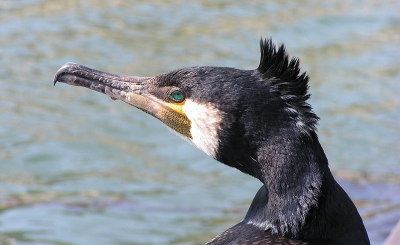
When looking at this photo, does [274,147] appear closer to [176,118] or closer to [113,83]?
[176,118]

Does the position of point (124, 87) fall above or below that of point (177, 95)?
above

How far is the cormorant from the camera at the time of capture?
144 inches

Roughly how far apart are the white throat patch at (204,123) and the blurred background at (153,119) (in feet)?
11.3

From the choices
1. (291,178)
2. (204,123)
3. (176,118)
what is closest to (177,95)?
(176,118)

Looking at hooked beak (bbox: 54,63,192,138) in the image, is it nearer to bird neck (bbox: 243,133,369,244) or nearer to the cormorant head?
the cormorant head

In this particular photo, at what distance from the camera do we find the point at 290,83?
377cm

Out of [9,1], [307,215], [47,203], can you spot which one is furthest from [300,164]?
[9,1]

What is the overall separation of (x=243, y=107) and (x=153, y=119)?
6156 mm

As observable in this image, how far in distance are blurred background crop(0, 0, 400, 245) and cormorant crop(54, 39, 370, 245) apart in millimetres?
3503

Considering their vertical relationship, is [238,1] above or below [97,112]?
above

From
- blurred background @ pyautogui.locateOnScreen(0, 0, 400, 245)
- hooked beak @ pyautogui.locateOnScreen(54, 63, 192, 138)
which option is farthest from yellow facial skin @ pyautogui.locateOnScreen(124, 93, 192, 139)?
blurred background @ pyautogui.locateOnScreen(0, 0, 400, 245)

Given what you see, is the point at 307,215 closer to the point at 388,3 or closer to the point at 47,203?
the point at 47,203

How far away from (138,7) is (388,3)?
452 cm

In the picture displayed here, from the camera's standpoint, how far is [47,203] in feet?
25.7
